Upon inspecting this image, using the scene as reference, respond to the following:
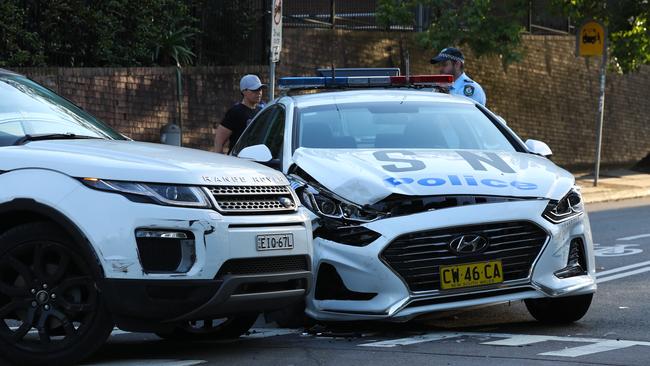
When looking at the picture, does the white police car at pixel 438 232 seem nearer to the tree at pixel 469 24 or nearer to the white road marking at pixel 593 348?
the white road marking at pixel 593 348

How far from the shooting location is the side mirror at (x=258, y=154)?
9188mm

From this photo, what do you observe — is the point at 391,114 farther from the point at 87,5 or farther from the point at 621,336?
the point at 87,5

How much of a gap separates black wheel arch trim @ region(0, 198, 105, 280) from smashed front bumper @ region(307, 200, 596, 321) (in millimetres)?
1735

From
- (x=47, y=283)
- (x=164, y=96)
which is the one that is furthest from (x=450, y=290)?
(x=164, y=96)

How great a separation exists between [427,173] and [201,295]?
1.99m

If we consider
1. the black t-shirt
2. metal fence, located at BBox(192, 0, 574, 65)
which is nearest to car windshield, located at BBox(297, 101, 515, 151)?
the black t-shirt

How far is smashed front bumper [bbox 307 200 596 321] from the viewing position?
8.05 metres

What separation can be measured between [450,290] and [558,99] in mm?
22542

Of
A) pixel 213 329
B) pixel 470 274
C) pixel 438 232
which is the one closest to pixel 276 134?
pixel 213 329

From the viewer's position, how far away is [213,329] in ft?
27.3

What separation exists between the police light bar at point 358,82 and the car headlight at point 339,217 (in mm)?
2349

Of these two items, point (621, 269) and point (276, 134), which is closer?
point (276, 134)

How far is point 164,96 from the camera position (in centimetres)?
1988

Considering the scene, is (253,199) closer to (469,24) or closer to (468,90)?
(468,90)
